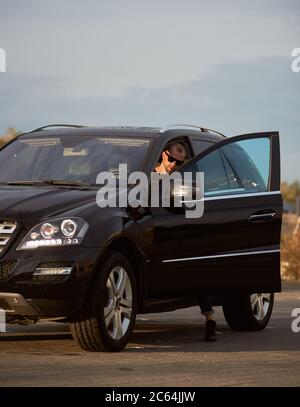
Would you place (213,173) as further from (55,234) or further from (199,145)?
(55,234)

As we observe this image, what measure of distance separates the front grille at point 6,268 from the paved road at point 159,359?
2.10ft

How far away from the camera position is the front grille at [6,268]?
32.4 ft

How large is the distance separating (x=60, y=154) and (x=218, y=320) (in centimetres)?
383

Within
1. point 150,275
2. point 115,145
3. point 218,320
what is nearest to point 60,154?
point 115,145

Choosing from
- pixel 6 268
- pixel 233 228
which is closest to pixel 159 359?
pixel 6 268

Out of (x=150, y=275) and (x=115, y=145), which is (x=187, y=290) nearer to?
(x=150, y=275)

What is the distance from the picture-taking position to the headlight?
9.91m

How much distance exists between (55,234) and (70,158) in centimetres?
166

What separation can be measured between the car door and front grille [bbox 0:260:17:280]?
1.51m

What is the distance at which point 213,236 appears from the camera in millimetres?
11289

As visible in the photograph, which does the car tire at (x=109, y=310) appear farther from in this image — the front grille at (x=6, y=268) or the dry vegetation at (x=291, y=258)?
the dry vegetation at (x=291, y=258)

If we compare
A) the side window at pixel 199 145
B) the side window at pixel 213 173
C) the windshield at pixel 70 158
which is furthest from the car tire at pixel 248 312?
the windshield at pixel 70 158

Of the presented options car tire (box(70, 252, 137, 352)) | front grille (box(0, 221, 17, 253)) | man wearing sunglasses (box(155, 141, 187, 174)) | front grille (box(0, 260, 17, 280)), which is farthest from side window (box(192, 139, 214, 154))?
front grille (box(0, 260, 17, 280))

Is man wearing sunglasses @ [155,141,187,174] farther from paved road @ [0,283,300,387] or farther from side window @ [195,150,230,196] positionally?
→ paved road @ [0,283,300,387]
